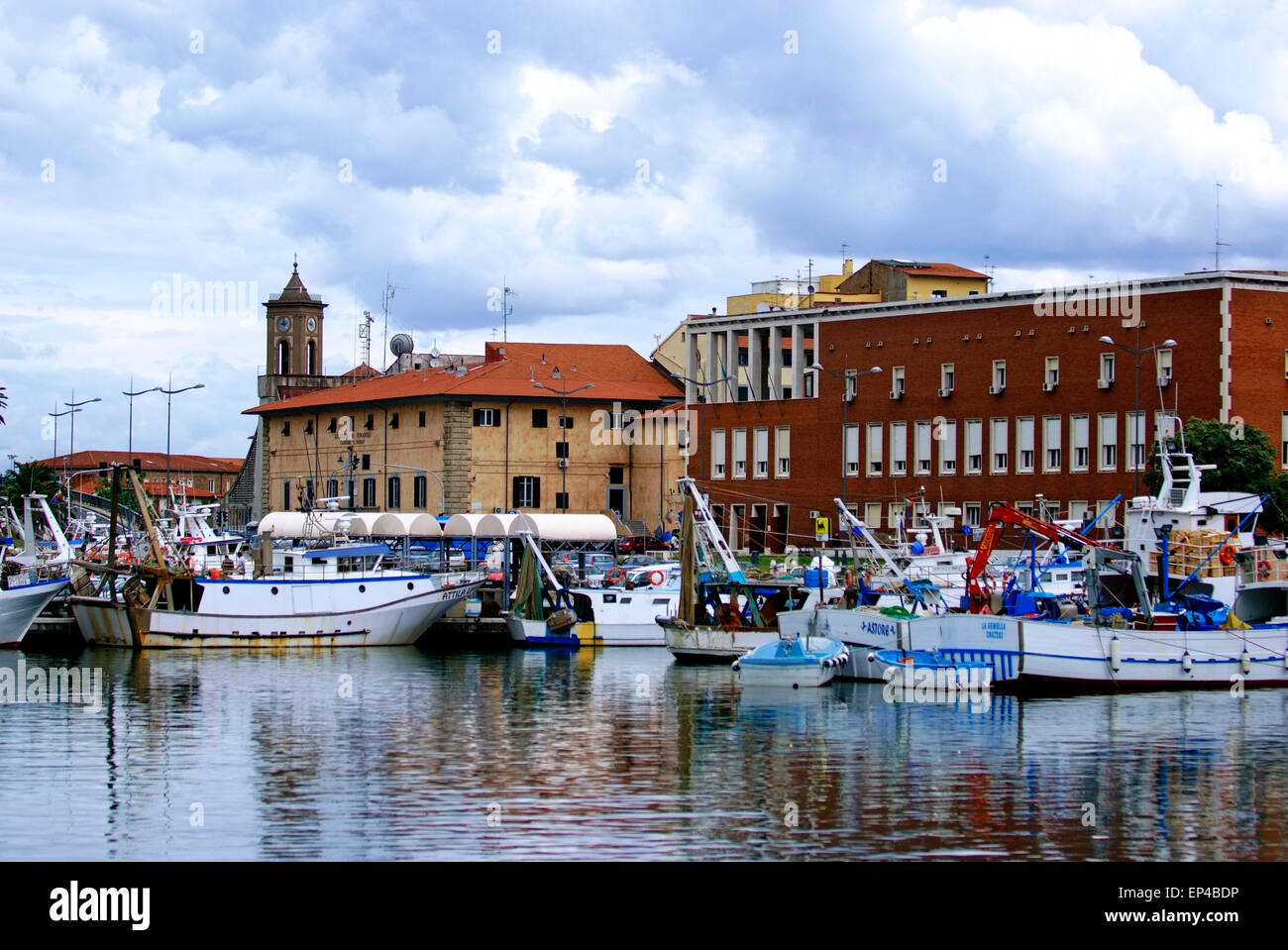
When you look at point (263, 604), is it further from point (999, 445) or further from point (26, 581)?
point (999, 445)

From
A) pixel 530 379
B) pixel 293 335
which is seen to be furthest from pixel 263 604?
pixel 293 335

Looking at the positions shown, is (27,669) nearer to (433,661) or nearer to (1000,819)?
(433,661)

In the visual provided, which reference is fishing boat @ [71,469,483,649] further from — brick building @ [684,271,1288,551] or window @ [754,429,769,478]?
window @ [754,429,769,478]

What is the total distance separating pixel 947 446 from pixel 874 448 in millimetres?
5735

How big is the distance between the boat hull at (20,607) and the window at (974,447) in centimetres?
5082

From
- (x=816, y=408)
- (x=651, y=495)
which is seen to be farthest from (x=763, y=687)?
(x=651, y=495)

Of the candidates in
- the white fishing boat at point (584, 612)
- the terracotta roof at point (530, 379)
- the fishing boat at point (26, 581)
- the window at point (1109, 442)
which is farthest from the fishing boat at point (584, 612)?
the terracotta roof at point (530, 379)

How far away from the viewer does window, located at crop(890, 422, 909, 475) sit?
348 feet

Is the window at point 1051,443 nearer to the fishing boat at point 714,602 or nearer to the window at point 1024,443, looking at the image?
the window at point 1024,443

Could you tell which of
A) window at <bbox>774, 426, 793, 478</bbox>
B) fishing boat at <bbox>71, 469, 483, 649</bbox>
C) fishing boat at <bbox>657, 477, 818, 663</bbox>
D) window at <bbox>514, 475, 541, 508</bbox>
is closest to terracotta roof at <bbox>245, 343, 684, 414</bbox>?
window at <bbox>514, 475, 541, 508</bbox>

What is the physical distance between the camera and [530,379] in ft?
415

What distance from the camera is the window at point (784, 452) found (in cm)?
11300

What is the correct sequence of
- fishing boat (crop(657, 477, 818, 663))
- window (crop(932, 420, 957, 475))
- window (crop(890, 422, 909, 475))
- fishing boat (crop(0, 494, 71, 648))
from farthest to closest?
1. window (crop(890, 422, 909, 475))
2. window (crop(932, 420, 957, 475))
3. fishing boat (crop(0, 494, 71, 648))
4. fishing boat (crop(657, 477, 818, 663))

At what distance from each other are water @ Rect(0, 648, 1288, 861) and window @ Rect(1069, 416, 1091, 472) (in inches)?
1847
